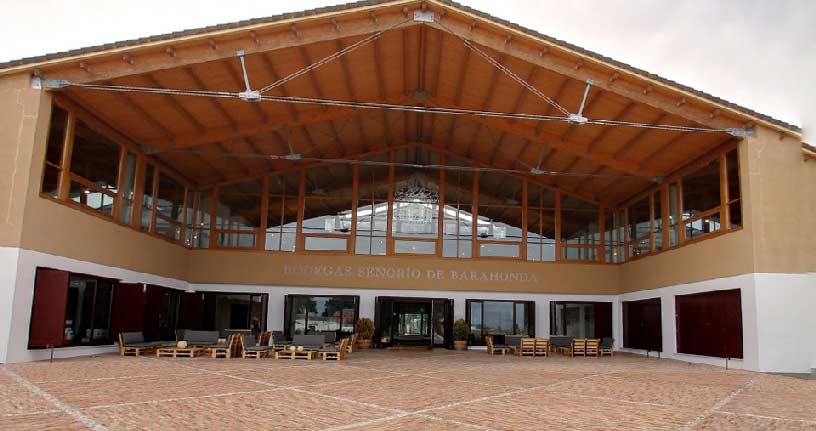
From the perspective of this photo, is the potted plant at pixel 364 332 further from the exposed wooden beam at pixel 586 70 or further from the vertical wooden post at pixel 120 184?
the exposed wooden beam at pixel 586 70

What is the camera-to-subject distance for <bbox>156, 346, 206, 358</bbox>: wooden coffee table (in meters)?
15.7

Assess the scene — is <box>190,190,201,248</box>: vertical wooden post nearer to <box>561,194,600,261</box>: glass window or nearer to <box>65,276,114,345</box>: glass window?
<box>65,276,114,345</box>: glass window

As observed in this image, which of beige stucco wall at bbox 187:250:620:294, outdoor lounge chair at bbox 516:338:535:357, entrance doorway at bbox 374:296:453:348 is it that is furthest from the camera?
entrance doorway at bbox 374:296:453:348

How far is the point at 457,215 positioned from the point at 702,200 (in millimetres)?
8321

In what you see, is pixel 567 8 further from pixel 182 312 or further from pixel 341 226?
pixel 182 312

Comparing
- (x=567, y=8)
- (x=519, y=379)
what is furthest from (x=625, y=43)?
(x=519, y=379)

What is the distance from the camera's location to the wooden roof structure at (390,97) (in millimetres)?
14039

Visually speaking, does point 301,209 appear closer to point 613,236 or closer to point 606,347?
point 606,347

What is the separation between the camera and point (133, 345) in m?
16.1

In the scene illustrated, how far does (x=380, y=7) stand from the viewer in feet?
46.4

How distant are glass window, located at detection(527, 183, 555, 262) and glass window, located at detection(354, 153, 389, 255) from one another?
16.9 ft

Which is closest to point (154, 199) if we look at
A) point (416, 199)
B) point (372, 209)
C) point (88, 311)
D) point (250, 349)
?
point (88, 311)

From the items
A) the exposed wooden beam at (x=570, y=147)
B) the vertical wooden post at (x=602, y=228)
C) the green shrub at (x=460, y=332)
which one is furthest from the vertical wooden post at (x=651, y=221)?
the green shrub at (x=460, y=332)

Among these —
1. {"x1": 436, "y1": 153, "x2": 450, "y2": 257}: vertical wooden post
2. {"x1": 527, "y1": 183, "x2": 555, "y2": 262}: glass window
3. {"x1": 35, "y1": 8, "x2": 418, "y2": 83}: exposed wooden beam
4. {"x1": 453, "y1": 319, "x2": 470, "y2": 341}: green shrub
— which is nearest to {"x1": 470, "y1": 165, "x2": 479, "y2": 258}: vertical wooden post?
{"x1": 436, "y1": 153, "x2": 450, "y2": 257}: vertical wooden post
